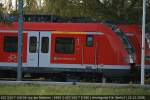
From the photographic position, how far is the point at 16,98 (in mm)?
Result: 11375

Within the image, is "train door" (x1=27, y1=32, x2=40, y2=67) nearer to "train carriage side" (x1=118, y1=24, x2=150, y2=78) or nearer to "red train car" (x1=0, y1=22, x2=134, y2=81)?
"red train car" (x1=0, y1=22, x2=134, y2=81)

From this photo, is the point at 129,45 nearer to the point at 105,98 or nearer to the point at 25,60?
the point at 25,60

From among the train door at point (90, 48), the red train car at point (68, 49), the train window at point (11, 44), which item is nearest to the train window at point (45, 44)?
the red train car at point (68, 49)

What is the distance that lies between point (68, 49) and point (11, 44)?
3.03 m

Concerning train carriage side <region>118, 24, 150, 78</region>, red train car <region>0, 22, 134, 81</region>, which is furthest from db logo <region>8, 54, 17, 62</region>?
train carriage side <region>118, 24, 150, 78</region>

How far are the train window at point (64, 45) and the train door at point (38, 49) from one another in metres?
0.51

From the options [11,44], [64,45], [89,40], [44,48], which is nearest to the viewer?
[89,40]

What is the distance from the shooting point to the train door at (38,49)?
28984mm

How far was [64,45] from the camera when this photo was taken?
29.0 m

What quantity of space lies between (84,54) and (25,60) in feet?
10.3

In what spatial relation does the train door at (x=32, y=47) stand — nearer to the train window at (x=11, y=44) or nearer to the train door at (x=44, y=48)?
the train door at (x=44, y=48)

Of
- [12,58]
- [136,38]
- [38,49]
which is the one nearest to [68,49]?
[38,49]

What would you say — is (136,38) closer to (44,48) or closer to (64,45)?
(64,45)

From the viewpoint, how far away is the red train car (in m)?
28.6
